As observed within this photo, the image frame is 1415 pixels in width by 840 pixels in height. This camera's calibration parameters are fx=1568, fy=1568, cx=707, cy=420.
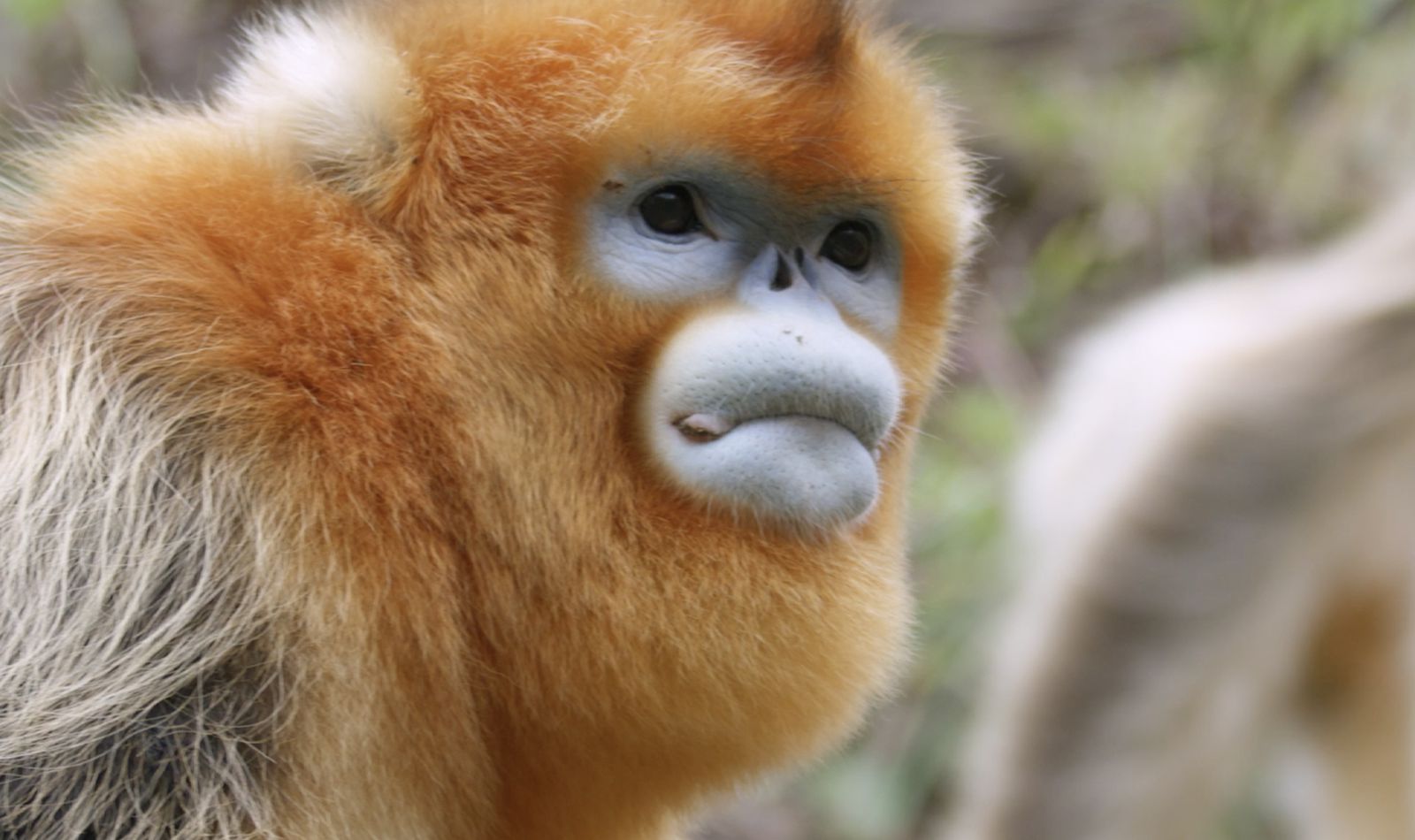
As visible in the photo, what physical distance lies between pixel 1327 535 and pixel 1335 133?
3.89 meters

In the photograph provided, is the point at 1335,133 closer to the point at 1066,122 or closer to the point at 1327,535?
the point at 1066,122

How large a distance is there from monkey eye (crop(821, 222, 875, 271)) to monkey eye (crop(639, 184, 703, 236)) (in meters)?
0.22

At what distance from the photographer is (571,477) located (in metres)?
1.99

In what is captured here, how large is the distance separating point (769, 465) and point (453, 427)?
15.9 inches

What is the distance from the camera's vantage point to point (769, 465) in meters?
2.01

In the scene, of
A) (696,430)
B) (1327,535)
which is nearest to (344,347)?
(696,430)

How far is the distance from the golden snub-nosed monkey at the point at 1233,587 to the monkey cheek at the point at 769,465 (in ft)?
3.73

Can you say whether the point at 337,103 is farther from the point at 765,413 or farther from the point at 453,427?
the point at 765,413

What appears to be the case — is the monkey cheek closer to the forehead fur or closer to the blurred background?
the forehead fur

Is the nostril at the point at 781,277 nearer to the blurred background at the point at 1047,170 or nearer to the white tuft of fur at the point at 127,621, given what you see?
the white tuft of fur at the point at 127,621

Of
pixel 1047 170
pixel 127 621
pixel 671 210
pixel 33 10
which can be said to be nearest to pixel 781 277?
pixel 671 210

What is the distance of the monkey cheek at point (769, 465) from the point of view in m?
1.99

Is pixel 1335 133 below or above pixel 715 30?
above

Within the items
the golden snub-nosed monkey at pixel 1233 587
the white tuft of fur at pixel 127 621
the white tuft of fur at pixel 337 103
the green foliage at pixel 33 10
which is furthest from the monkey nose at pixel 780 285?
the green foliage at pixel 33 10
